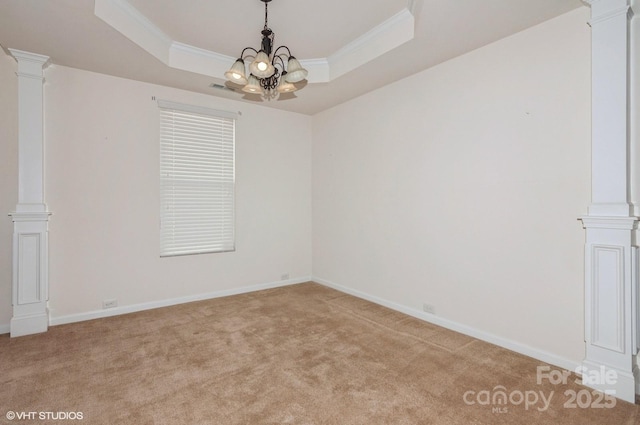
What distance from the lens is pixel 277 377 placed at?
2453 mm

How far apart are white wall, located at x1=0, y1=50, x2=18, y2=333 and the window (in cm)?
140

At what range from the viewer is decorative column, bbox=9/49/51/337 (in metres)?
3.18

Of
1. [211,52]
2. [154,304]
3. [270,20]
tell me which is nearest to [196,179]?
[211,52]

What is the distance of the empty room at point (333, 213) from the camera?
2211 millimetres

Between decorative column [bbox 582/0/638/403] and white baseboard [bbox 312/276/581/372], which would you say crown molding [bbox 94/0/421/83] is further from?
white baseboard [bbox 312/276/581/372]

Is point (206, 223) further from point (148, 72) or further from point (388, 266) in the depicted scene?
point (388, 266)

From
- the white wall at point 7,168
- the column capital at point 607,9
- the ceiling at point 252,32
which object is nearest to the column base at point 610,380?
the column capital at point 607,9

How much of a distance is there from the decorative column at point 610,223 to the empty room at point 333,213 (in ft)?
0.04

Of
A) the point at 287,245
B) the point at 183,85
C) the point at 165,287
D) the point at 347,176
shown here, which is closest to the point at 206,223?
the point at 165,287

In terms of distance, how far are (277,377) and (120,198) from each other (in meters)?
2.94

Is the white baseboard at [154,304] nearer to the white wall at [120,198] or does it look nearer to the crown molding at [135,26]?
the white wall at [120,198]

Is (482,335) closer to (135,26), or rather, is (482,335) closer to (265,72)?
(265,72)

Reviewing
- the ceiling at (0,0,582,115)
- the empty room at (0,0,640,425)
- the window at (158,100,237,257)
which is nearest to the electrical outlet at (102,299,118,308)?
the empty room at (0,0,640,425)

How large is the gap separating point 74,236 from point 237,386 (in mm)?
2748
